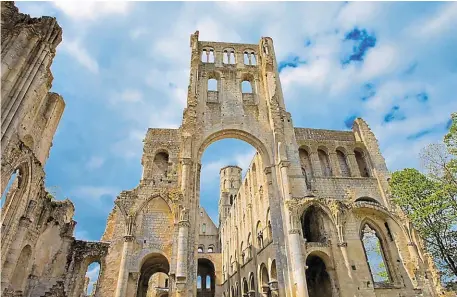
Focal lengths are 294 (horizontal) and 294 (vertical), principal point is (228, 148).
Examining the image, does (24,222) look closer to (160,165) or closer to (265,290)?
(160,165)

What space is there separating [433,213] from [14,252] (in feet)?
75.1

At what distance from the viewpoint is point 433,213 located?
18797 millimetres

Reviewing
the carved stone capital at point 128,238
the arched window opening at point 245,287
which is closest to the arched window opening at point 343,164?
the arched window opening at point 245,287

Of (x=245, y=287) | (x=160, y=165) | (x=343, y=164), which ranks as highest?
(x=343, y=164)

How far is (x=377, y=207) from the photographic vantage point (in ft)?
63.1

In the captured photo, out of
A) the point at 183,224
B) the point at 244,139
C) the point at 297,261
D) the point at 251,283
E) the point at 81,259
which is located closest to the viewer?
the point at 297,261

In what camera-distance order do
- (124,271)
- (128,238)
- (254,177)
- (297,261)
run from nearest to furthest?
1. (124,271)
2. (297,261)
3. (128,238)
4. (254,177)

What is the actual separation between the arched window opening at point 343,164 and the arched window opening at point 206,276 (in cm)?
1765

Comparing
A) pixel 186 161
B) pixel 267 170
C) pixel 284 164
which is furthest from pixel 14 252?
pixel 284 164

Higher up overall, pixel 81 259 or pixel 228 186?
pixel 228 186

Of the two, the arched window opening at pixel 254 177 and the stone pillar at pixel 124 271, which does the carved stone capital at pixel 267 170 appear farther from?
the stone pillar at pixel 124 271

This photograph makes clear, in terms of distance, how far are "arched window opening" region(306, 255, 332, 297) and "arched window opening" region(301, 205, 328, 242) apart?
4.54 ft

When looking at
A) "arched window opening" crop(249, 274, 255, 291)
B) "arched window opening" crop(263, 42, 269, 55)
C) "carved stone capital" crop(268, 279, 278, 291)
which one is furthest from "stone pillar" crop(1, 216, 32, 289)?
"arched window opening" crop(263, 42, 269, 55)

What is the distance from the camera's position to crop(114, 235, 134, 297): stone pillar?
14.6 metres
